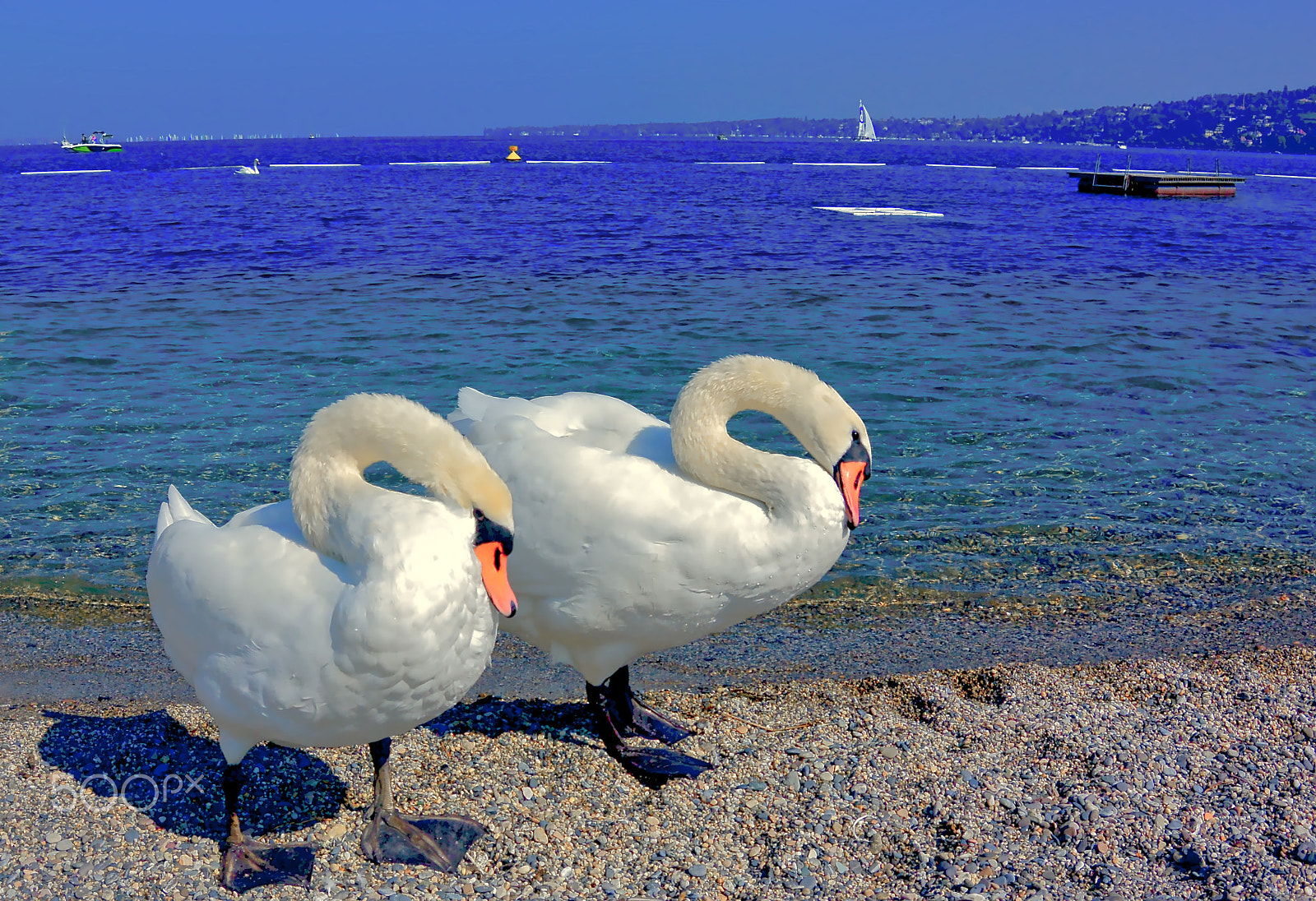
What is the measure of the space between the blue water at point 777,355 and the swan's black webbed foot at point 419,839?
3.88 m

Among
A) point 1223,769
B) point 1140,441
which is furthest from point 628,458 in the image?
point 1140,441

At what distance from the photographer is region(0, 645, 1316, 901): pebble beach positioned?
3623mm

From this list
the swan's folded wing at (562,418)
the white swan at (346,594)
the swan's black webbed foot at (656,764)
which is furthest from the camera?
the swan's folded wing at (562,418)

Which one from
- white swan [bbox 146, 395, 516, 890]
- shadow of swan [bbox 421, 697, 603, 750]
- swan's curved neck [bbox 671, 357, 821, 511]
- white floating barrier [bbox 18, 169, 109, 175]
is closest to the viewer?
white swan [bbox 146, 395, 516, 890]

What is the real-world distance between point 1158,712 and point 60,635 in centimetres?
583

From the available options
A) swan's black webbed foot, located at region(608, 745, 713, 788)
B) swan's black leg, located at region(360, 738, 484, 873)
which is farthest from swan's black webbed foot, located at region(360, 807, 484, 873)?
swan's black webbed foot, located at region(608, 745, 713, 788)

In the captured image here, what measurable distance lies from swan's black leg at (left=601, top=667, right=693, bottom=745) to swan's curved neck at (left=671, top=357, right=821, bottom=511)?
3.74 feet

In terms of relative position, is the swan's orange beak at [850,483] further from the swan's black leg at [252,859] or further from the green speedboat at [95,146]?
the green speedboat at [95,146]

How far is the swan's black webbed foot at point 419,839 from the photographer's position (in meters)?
3.73

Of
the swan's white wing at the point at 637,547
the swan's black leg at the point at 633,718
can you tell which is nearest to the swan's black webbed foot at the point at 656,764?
the swan's black leg at the point at 633,718

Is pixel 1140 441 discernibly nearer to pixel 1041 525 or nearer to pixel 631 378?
pixel 1041 525

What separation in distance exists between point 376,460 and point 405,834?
141 cm

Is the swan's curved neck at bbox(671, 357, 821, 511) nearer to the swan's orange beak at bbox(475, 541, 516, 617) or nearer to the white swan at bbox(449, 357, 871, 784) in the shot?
the white swan at bbox(449, 357, 871, 784)

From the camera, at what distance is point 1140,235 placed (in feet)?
106
